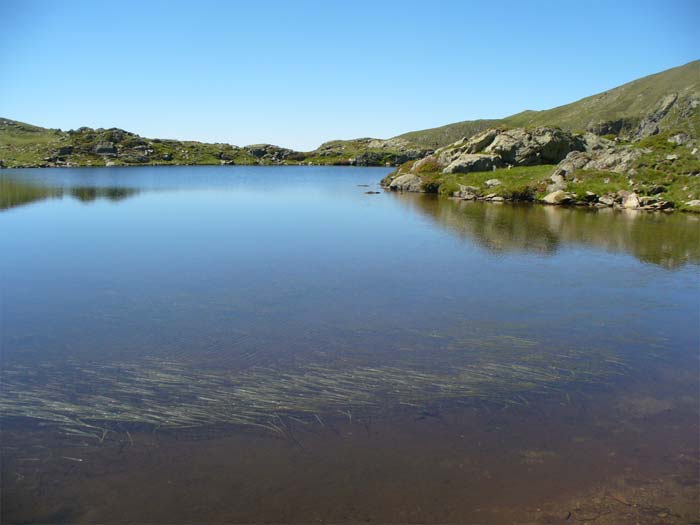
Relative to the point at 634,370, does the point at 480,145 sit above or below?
above

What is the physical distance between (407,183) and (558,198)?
106 feet

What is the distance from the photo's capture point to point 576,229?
4472 centimetres

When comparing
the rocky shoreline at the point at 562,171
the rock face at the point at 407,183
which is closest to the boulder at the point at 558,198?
the rocky shoreline at the point at 562,171

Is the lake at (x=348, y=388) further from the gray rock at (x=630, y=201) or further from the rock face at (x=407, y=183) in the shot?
the rock face at (x=407, y=183)

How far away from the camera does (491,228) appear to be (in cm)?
4569

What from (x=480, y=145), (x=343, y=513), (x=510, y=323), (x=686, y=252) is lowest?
(x=343, y=513)

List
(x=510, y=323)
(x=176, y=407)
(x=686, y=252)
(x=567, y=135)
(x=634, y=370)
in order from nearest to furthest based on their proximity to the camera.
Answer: (x=176, y=407), (x=634, y=370), (x=510, y=323), (x=686, y=252), (x=567, y=135)

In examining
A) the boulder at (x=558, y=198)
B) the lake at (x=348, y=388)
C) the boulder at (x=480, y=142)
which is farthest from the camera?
the boulder at (x=480, y=142)

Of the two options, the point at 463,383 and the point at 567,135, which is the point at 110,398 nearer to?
the point at 463,383

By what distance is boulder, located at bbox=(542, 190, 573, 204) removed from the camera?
64.6 meters

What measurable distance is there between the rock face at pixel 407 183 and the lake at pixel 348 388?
57.7 metres

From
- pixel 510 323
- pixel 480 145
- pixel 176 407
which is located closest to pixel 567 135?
pixel 480 145

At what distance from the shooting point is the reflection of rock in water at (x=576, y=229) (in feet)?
117

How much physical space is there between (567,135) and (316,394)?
92.8 meters
